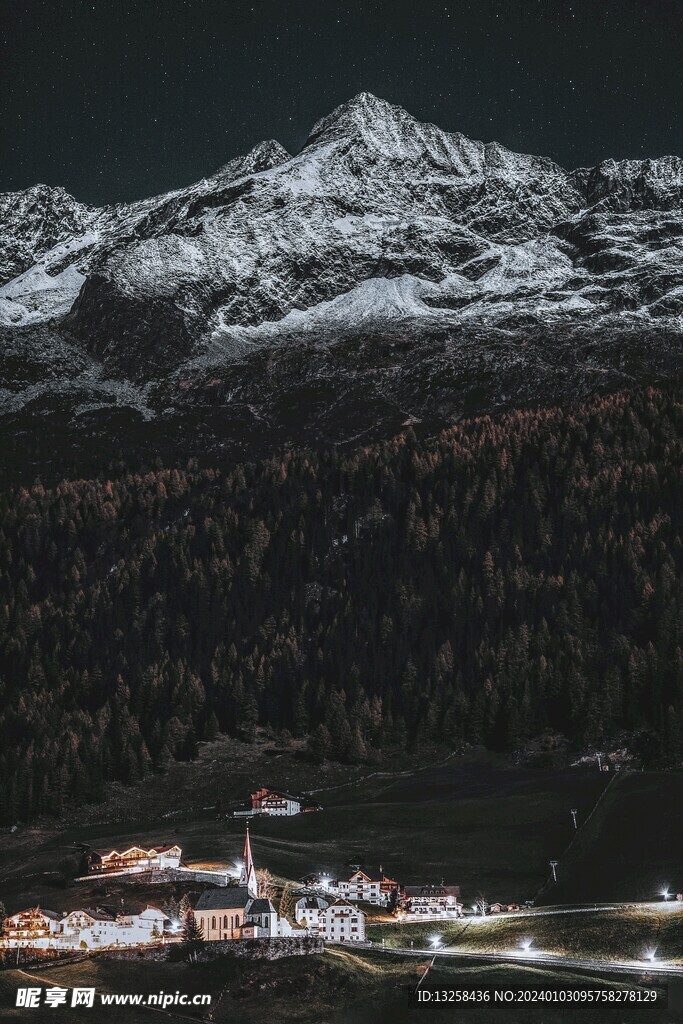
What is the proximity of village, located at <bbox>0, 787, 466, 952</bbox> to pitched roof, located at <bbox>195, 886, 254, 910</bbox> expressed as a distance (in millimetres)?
113

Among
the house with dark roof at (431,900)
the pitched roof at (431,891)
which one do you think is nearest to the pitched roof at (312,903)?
the house with dark roof at (431,900)

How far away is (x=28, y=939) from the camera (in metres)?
156

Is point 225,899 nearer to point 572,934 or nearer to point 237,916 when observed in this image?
point 237,916

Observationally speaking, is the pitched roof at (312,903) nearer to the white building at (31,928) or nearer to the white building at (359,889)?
the white building at (359,889)

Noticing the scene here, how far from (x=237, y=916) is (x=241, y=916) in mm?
611

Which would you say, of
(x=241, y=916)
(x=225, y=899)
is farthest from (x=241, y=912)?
(x=225, y=899)

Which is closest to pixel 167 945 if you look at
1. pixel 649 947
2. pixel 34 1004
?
pixel 34 1004

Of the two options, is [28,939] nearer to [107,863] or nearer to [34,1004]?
[34,1004]

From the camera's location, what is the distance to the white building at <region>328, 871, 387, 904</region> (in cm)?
17562

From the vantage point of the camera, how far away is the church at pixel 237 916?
502ft

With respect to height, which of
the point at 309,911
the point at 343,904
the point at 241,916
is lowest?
the point at 343,904

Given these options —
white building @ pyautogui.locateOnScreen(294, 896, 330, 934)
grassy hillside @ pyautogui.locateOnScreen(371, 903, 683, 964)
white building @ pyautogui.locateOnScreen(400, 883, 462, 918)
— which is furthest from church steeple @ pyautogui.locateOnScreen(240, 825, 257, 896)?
white building @ pyautogui.locateOnScreen(400, 883, 462, 918)

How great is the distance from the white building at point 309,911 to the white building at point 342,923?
0.57 metres

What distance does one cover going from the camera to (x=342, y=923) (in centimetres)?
15962
